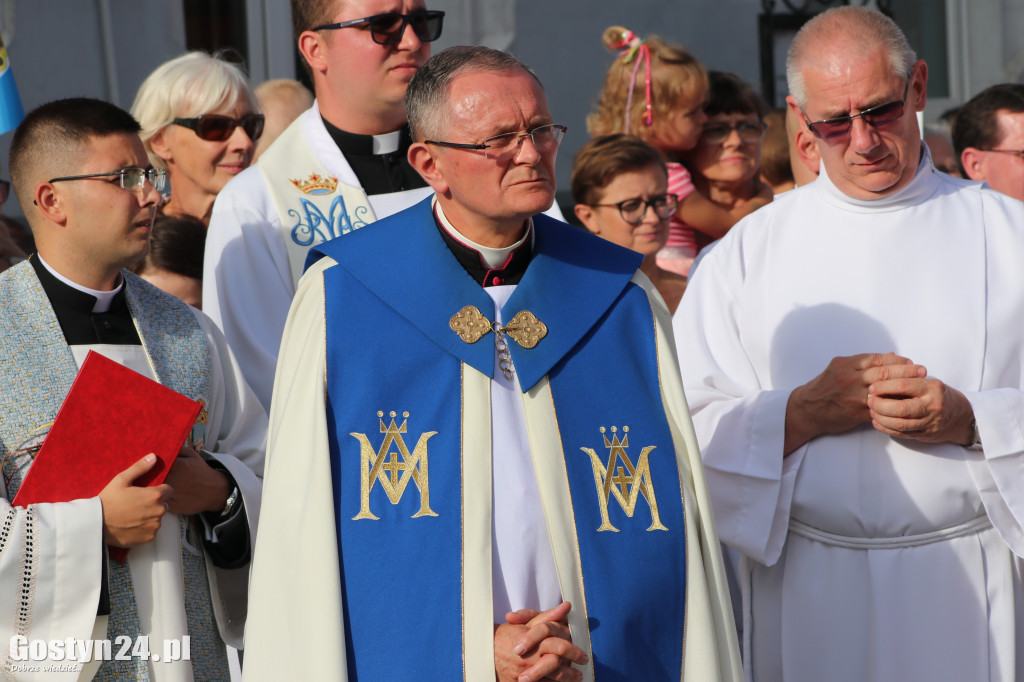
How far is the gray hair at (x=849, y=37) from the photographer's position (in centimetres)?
421

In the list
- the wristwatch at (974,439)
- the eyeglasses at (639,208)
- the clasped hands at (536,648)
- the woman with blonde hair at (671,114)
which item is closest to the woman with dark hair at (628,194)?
the eyeglasses at (639,208)

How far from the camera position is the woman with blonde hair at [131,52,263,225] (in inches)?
220

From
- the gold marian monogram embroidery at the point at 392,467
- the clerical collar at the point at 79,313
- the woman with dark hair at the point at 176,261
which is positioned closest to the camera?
the gold marian monogram embroidery at the point at 392,467

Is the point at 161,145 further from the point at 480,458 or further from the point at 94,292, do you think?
the point at 480,458

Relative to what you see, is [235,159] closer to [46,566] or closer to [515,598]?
[46,566]

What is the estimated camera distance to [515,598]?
10.8 feet

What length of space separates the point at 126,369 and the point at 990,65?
8.94 m

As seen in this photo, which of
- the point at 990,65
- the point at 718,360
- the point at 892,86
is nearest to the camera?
the point at 892,86

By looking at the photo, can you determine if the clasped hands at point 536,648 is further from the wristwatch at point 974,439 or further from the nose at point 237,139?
the nose at point 237,139

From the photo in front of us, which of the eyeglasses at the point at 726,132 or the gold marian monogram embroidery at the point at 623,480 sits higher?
the eyeglasses at the point at 726,132

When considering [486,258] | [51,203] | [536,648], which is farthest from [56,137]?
[536,648]

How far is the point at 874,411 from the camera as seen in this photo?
155 inches

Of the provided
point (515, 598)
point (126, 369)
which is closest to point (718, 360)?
point (515, 598)

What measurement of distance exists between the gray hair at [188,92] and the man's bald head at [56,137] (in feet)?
5.15
